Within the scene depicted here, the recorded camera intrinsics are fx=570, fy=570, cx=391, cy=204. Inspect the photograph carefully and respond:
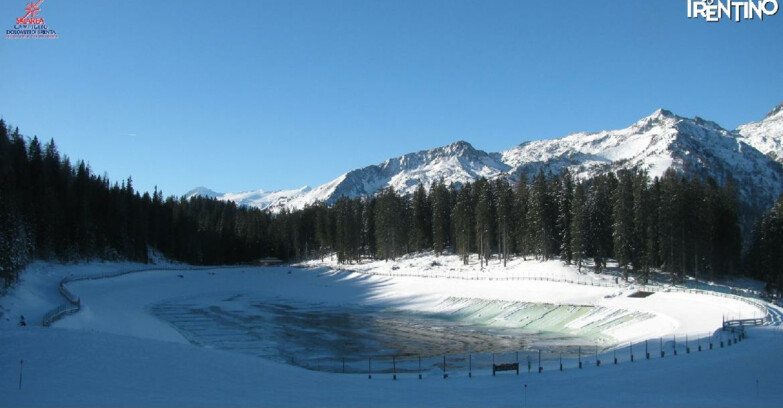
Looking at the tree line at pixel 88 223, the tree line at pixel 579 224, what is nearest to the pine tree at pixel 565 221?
the tree line at pixel 579 224

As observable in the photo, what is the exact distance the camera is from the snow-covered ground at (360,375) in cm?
2119

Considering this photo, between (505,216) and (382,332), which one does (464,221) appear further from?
(382,332)

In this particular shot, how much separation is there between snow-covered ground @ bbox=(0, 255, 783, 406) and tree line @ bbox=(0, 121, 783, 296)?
265 inches

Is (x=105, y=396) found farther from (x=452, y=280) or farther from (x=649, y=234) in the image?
(x=649, y=234)

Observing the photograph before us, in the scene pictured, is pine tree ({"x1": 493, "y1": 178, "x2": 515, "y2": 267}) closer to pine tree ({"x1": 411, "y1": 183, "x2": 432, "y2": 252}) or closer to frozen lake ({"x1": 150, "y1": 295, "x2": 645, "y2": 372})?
pine tree ({"x1": 411, "y1": 183, "x2": 432, "y2": 252})

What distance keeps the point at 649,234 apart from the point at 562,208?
14939 millimetres

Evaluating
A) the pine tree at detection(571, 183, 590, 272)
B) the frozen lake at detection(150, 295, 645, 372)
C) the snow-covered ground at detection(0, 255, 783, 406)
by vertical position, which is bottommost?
the frozen lake at detection(150, 295, 645, 372)

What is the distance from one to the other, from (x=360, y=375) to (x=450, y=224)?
287ft

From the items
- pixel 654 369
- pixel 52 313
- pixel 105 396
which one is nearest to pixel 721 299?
pixel 654 369

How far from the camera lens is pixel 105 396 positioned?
19.8 meters

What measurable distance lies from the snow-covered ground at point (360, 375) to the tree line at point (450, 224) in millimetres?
6727

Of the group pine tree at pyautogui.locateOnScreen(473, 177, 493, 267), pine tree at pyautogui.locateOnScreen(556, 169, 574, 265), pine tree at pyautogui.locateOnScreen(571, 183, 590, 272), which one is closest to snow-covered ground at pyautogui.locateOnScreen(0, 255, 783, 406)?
pine tree at pyautogui.locateOnScreen(571, 183, 590, 272)

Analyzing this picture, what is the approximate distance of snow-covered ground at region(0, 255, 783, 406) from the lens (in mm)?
21188

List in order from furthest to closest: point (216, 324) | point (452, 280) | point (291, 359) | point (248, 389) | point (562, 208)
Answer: point (562, 208) < point (452, 280) < point (216, 324) < point (291, 359) < point (248, 389)
